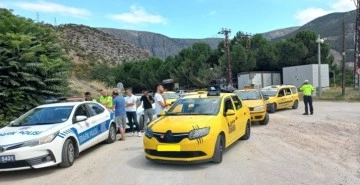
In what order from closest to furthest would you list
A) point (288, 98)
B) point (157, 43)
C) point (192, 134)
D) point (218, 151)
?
1. point (192, 134)
2. point (218, 151)
3. point (288, 98)
4. point (157, 43)

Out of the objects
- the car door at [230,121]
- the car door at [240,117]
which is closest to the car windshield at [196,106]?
the car door at [230,121]

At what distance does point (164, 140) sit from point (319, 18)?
524ft

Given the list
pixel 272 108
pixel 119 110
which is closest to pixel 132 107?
pixel 119 110

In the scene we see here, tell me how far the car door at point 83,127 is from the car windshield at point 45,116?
0.82ft

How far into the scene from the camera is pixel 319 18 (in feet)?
511

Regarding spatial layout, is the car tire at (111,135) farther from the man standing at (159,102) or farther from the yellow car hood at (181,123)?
the yellow car hood at (181,123)

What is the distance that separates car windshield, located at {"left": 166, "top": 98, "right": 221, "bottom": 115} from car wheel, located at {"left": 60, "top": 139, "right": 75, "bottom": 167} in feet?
7.92

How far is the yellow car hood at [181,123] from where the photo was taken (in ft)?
27.5

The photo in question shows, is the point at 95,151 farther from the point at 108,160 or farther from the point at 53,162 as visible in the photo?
the point at 53,162

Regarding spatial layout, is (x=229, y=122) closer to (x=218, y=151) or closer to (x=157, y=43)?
(x=218, y=151)

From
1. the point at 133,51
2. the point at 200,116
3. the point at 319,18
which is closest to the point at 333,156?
the point at 200,116

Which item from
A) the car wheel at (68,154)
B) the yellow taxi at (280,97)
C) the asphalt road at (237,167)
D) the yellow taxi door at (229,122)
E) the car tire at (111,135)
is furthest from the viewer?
the yellow taxi at (280,97)

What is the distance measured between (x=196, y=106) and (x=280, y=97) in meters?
14.6

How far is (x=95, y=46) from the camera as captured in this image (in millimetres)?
94562
